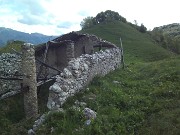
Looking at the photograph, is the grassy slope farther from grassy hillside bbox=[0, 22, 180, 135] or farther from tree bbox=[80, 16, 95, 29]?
tree bbox=[80, 16, 95, 29]

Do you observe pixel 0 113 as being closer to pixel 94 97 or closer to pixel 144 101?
pixel 94 97

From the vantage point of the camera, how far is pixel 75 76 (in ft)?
56.6

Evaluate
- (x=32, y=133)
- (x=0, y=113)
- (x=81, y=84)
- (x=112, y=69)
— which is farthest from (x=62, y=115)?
(x=112, y=69)

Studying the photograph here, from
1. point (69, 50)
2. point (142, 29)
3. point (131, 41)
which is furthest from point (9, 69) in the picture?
point (142, 29)

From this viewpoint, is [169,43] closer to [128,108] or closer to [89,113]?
[128,108]

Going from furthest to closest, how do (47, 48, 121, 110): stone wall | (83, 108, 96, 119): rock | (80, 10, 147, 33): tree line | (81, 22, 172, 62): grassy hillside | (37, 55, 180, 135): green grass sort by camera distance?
(80, 10, 147, 33): tree line
(81, 22, 172, 62): grassy hillside
(47, 48, 121, 110): stone wall
(83, 108, 96, 119): rock
(37, 55, 180, 135): green grass

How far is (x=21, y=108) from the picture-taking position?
18672mm

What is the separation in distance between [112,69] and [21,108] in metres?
9.39

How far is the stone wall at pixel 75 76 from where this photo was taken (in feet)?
51.0

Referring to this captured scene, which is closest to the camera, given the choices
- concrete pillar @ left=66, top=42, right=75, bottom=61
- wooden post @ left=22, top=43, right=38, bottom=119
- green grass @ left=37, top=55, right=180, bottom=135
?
green grass @ left=37, top=55, right=180, bottom=135

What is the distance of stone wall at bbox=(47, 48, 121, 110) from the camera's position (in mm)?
15547

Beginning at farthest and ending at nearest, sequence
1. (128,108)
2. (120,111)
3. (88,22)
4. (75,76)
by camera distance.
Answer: (88,22)
(75,76)
(128,108)
(120,111)

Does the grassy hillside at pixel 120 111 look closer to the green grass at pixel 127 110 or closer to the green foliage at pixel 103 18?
the green grass at pixel 127 110

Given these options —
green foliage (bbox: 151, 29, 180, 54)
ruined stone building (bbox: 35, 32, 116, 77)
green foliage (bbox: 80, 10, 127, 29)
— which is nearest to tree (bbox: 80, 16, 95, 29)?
green foliage (bbox: 80, 10, 127, 29)
